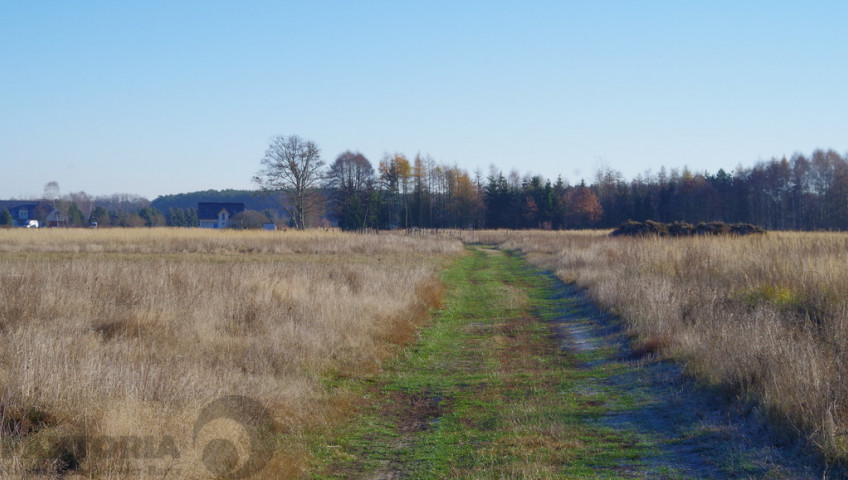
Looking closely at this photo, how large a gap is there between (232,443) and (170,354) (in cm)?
278

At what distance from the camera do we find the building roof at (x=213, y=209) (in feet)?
279

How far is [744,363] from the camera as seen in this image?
6719 millimetres

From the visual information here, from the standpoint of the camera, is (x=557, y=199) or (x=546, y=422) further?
(x=557, y=199)

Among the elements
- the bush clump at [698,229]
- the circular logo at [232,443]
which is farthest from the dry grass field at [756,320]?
the bush clump at [698,229]

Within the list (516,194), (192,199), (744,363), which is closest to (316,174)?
(516,194)

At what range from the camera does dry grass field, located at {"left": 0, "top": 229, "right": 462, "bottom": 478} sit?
4.43 m

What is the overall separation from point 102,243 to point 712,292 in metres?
34.2

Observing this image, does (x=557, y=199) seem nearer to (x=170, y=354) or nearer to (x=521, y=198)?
(x=521, y=198)

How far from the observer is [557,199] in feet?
Answer: 266

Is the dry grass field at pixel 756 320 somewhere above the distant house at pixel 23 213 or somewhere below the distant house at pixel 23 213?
below

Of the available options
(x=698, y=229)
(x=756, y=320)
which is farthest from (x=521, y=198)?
(x=756, y=320)

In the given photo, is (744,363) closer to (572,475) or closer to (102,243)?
(572,475)

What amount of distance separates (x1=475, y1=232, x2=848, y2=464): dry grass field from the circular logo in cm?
473

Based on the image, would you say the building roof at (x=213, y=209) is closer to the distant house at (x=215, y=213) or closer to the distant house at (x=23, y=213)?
the distant house at (x=215, y=213)
